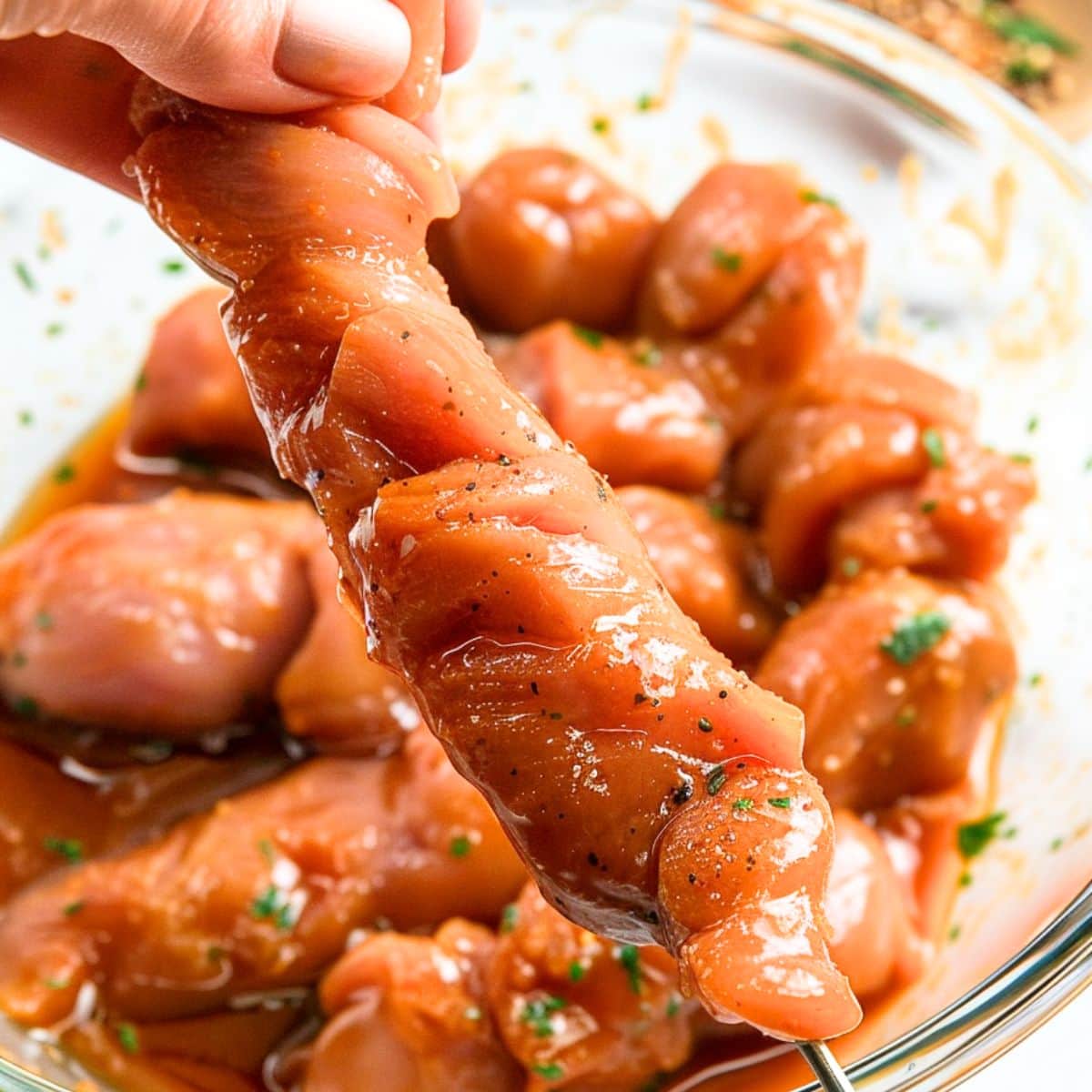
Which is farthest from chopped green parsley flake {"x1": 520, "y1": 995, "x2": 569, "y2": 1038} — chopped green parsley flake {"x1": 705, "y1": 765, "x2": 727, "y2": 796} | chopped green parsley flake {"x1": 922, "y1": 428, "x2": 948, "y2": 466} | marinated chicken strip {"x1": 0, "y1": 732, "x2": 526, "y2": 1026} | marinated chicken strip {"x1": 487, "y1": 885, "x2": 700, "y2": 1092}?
chopped green parsley flake {"x1": 922, "y1": 428, "x2": 948, "y2": 466}

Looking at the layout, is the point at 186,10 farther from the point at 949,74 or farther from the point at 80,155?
the point at 949,74

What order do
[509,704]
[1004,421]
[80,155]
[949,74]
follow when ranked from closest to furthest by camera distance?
[509,704] < [80,155] < [1004,421] < [949,74]

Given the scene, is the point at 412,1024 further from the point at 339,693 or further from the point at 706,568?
the point at 706,568

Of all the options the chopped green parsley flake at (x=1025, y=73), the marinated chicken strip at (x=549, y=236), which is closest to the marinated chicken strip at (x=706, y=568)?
the marinated chicken strip at (x=549, y=236)

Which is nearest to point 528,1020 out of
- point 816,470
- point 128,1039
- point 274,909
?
point 274,909

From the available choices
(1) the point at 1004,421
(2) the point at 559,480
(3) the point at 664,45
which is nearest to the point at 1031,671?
(1) the point at 1004,421

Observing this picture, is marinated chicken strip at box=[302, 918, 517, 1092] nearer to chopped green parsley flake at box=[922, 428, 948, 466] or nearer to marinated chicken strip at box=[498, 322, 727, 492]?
marinated chicken strip at box=[498, 322, 727, 492]

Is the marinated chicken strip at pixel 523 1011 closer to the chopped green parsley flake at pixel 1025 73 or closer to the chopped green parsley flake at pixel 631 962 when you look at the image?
the chopped green parsley flake at pixel 631 962
